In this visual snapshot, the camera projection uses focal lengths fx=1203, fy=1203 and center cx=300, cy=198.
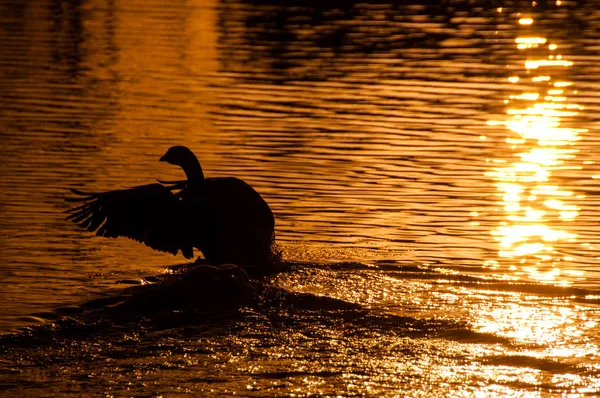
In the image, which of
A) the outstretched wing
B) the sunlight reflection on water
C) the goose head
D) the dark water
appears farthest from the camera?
the sunlight reflection on water

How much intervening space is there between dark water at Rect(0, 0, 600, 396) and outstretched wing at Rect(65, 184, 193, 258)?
1.62 ft

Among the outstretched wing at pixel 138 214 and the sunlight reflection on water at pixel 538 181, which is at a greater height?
the outstretched wing at pixel 138 214

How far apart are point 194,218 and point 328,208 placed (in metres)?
3.54

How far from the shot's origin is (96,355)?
938 centimetres

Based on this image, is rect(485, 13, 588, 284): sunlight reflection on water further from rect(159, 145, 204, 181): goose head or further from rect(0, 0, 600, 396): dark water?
rect(159, 145, 204, 181): goose head

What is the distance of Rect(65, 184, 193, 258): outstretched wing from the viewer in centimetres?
1171

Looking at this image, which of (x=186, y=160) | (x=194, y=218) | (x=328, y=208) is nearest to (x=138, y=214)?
(x=194, y=218)

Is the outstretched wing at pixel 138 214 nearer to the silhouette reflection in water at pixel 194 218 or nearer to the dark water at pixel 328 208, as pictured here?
the silhouette reflection in water at pixel 194 218

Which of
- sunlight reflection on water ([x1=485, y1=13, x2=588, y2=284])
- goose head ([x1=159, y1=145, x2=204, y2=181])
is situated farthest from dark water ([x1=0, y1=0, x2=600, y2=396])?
goose head ([x1=159, y1=145, x2=204, y2=181])

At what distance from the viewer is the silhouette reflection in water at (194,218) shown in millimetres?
11789

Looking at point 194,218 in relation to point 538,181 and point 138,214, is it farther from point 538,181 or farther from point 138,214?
point 538,181

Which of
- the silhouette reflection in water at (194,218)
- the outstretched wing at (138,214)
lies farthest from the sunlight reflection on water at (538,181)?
the outstretched wing at (138,214)

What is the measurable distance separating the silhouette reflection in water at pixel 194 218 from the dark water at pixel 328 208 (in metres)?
0.46

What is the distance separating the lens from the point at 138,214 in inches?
465
